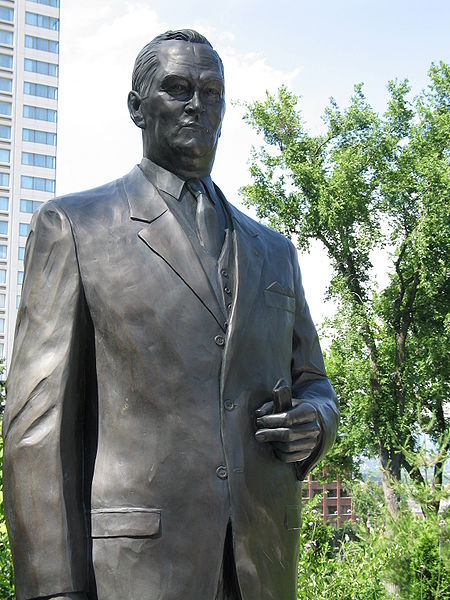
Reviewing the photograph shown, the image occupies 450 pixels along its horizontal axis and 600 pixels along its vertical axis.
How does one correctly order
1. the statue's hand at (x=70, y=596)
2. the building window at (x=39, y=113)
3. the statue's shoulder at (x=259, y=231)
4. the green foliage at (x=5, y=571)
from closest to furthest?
the statue's hand at (x=70, y=596) → the statue's shoulder at (x=259, y=231) → the green foliage at (x=5, y=571) → the building window at (x=39, y=113)

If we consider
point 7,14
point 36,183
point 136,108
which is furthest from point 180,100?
point 7,14

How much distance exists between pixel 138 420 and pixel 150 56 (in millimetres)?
1094

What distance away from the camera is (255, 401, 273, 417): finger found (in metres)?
2.25

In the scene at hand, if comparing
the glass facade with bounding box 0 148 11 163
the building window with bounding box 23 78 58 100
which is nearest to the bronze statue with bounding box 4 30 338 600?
the glass facade with bounding box 0 148 11 163

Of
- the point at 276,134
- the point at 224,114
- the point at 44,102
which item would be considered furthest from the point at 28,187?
the point at 224,114

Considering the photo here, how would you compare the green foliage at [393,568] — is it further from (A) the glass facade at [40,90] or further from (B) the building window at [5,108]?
(A) the glass facade at [40,90]

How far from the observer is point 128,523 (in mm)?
2074

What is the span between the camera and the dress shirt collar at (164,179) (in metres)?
2.46

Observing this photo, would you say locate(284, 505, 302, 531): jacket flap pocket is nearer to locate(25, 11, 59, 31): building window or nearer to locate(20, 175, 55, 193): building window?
locate(20, 175, 55, 193): building window

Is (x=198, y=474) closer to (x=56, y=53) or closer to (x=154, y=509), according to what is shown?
(x=154, y=509)

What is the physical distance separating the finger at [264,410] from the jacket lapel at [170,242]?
0.82 ft

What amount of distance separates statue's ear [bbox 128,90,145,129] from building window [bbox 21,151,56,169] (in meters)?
59.4

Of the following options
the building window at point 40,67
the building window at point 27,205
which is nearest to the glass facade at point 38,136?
the building window at point 27,205

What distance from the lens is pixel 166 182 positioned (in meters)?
2.47
